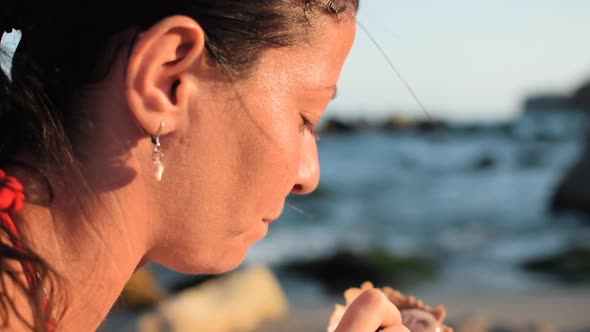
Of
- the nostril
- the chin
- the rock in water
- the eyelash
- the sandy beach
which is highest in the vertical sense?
the eyelash

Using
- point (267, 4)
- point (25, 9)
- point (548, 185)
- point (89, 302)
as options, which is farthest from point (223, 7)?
point (548, 185)

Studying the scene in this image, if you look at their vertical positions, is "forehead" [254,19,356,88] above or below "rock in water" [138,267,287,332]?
above

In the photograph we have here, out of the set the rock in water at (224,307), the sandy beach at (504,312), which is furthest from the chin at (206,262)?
the sandy beach at (504,312)

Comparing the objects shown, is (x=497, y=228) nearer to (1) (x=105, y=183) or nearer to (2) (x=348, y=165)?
(2) (x=348, y=165)

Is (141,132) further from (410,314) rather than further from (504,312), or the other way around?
(504,312)

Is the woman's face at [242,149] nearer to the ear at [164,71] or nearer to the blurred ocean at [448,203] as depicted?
the ear at [164,71]

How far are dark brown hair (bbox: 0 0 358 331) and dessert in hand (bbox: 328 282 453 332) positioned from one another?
2.16ft

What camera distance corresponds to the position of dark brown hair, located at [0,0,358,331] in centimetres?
152

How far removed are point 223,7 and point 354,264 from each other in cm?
793

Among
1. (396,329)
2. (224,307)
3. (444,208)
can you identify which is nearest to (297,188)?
(396,329)

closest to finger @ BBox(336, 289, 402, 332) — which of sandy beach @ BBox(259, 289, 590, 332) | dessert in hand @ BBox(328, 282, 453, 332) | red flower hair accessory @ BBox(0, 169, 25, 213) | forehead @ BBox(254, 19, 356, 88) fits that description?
dessert in hand @ BBox(328, 282, 453, 332)

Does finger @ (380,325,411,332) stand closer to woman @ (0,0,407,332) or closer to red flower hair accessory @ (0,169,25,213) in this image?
woman @ (0,0,407,332)

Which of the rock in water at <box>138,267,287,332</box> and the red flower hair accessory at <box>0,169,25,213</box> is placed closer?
the red flower hair accessory at <box>0,169,25,213</box>

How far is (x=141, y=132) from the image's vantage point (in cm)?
159
